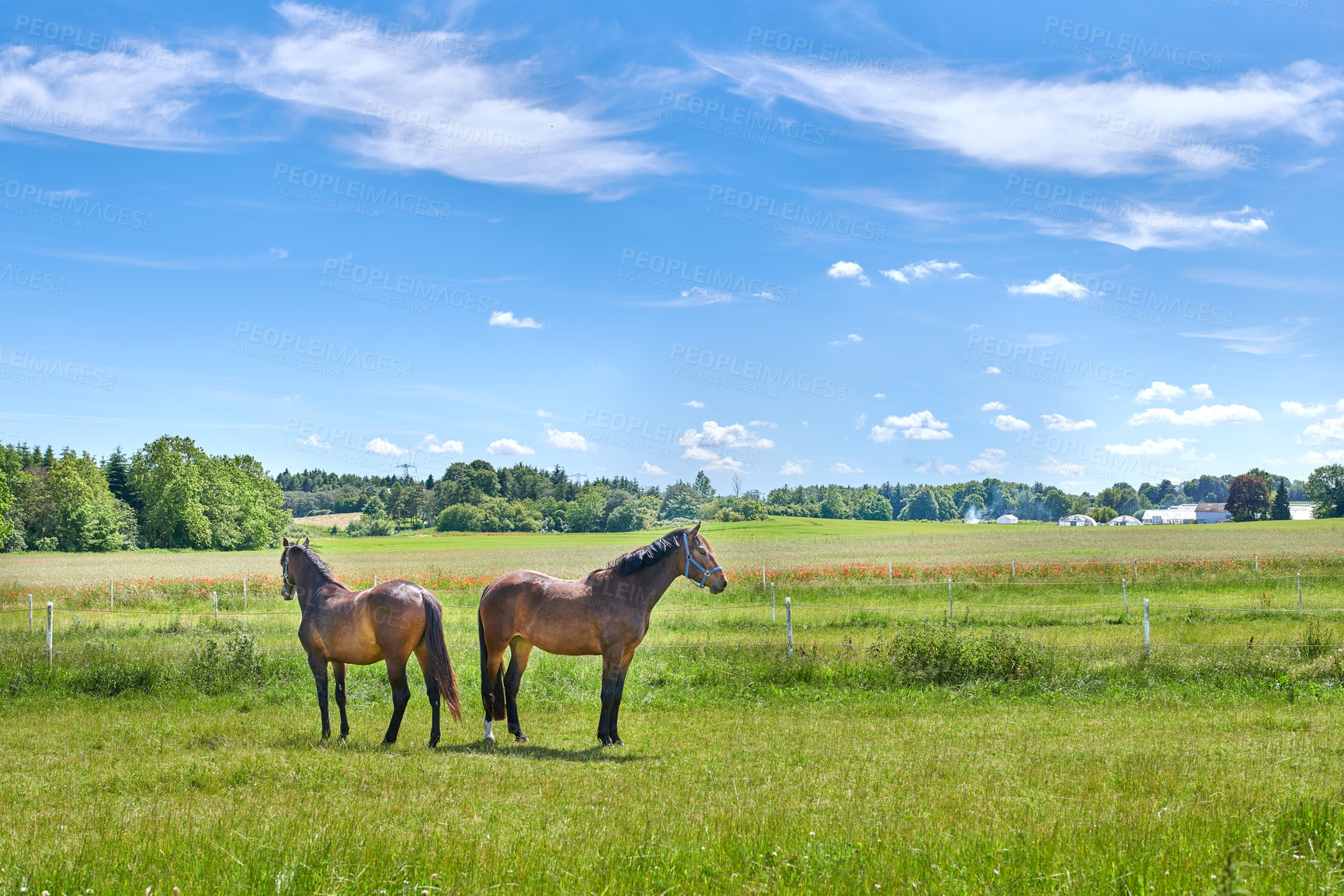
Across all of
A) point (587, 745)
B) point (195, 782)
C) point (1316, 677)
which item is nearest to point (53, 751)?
point (195, 782)

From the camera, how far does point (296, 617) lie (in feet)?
83.8

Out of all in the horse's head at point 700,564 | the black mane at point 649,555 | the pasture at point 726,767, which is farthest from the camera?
the black mane at point 649,555

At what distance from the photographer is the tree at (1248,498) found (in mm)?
124062

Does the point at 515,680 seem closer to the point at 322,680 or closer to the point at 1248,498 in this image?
the point at 322,680

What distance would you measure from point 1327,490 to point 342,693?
139100 mm

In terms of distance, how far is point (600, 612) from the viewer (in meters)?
10.5

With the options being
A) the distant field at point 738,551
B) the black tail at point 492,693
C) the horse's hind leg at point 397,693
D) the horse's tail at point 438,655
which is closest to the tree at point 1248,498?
the distant field at point 738,551

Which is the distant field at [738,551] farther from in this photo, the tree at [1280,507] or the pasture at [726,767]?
the tree at [1280,507]

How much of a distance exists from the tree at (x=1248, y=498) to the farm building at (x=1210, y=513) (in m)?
16.4

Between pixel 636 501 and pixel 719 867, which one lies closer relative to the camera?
pixel 719 867

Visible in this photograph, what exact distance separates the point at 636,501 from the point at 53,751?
213 feet

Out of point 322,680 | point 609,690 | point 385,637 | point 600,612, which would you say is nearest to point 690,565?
point 600,612

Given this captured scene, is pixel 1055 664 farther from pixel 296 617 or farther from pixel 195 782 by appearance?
pixel 296 617

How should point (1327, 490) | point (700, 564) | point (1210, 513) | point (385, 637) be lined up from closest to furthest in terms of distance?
1. point (385, 637)
2. point (700, 564)
3. point (1327, 490)
4. point (1210, 513)
